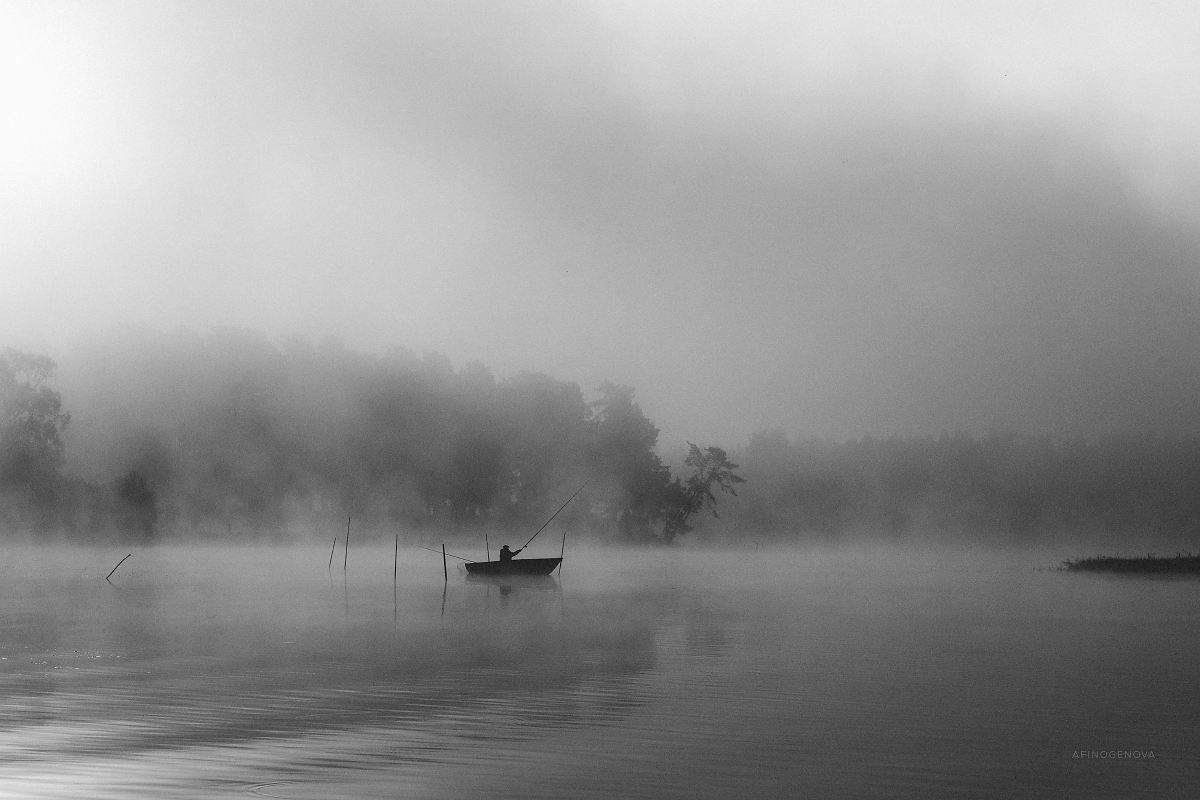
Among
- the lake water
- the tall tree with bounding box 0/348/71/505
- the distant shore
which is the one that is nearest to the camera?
the lake water

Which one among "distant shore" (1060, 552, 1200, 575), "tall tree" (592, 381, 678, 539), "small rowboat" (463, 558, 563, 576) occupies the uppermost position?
"tall tree" (592, 381, 678, 539)

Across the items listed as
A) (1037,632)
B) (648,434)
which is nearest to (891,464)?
(648,434)

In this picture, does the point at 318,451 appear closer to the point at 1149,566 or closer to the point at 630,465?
the point at 630,465

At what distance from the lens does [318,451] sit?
318ft

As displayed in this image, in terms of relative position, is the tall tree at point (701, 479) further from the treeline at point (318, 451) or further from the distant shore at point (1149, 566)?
the distant shore at point (1149, 566)

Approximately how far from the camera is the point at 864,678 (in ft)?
78.3

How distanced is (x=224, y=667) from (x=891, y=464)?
142885 mm

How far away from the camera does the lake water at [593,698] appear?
14484 mm

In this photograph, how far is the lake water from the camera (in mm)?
14484

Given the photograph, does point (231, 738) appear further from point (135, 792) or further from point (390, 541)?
point (390, 541)

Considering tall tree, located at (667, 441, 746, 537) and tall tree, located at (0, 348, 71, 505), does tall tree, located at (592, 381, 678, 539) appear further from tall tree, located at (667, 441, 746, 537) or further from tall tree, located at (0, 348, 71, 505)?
tall tree, located at (0, 348, 71, 505)

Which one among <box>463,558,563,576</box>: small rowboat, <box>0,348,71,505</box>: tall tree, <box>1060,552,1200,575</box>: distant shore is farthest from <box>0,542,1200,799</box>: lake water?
<box>0,348,71,505</box>: tall tree

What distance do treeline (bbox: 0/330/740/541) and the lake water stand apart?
1861 inches

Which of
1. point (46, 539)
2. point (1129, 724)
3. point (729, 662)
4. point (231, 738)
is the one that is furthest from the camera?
point (46, 539)
